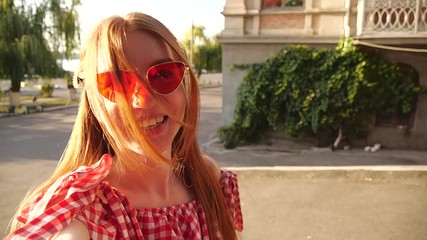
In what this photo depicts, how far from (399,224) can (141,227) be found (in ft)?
13.6

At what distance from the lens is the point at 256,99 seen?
10070mm

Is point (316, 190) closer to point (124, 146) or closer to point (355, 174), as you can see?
point (355, 174)

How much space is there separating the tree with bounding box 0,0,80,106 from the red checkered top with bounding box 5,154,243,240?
66.0 feet

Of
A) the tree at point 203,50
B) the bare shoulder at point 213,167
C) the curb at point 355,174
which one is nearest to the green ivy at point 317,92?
the curb at point 355,174

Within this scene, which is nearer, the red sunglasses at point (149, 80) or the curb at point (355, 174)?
the red sunglasses at point (149, 80)

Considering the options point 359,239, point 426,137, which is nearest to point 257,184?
point 359,239

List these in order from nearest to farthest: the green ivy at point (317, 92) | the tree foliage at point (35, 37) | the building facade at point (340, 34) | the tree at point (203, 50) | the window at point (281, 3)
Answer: the building facade at point (340, 34) < the green ivy at point (317, 92) < the window at point (281, 3) < the tree foliage at point (35, 37) < the tree at point (203, 50)

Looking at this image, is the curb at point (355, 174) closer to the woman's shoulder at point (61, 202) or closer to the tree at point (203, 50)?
the woman's shoulder at point (61, 202)

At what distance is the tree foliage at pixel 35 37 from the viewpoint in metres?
18.6

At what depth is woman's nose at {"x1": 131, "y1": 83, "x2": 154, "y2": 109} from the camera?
1.12 m

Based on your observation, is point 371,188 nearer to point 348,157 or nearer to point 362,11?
point 348,157

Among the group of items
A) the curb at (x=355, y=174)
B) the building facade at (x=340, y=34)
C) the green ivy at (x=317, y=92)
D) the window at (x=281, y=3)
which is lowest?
the curb at (x=355, y=174)

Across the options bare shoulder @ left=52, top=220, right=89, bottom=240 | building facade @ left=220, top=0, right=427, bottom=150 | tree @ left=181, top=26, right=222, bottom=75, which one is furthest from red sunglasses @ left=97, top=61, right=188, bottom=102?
tree @ left=181, top=26, right=222, bottom=75

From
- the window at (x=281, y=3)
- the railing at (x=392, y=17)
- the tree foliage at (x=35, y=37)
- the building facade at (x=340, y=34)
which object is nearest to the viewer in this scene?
the railing at (x=392, y=17)
